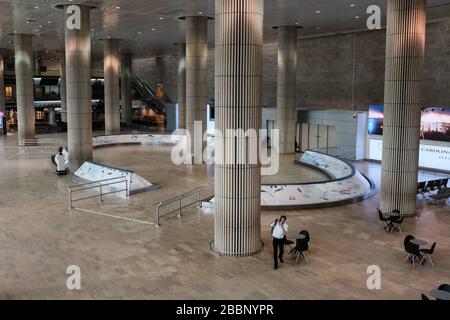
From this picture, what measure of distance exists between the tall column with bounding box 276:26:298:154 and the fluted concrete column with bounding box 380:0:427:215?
1515 cm

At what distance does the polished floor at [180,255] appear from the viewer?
9875 millimetres

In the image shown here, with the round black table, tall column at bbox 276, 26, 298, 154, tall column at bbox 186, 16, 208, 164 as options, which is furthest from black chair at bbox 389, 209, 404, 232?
tall column at bbox 276, 26, 298, 154

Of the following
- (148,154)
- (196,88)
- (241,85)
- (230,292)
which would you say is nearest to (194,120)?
(196,88)

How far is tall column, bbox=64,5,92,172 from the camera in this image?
23.5 meters

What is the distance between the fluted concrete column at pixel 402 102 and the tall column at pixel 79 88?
14.2 meters

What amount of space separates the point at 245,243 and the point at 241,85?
373 cm

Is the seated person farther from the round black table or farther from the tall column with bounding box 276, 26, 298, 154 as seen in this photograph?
the round black table

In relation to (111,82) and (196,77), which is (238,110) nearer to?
(196,77)

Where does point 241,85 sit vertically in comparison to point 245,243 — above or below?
above

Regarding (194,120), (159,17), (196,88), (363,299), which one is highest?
(159,17)

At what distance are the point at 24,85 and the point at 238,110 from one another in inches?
1168

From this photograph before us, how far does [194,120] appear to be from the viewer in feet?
92.5

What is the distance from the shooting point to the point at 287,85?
30.9m
